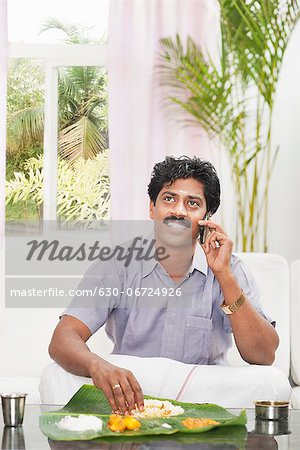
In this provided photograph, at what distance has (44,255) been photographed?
402 centimetres

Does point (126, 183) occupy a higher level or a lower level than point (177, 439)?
higher

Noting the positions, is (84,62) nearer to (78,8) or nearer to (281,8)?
(78,8)

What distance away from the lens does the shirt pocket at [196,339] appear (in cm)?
265

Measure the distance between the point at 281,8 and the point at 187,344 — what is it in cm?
219

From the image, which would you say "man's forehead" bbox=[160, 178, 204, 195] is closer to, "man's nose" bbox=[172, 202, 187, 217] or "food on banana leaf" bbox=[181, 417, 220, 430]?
"man's nose" bbox=[172, 202, 187, 217]

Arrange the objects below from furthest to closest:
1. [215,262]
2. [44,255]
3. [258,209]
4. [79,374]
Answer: [258,209] → [44,255] → [215,262] → [79,374]

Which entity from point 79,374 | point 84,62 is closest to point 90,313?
point 79,374

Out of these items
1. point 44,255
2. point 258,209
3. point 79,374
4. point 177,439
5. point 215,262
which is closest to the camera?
point 177,439

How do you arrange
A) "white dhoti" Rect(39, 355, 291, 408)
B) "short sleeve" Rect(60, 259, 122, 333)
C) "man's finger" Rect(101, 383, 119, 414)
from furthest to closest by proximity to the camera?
"short sleeve" Rect(60, 259, 122, 333) < "white dhoti" Rect(39, 355, 291, 408) < "man's finger" Rect(101, 383, 119, 414)

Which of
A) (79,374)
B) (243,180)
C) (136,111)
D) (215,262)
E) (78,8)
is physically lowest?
(79,374)

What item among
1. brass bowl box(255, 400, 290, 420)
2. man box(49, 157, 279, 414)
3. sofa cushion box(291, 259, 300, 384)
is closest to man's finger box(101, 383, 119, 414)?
brass bowl box(255, 400, 290, 420)

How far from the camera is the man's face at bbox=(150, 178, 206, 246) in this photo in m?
2.69

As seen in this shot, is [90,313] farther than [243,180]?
No

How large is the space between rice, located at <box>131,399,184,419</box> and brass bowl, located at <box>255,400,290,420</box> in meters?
0.18
